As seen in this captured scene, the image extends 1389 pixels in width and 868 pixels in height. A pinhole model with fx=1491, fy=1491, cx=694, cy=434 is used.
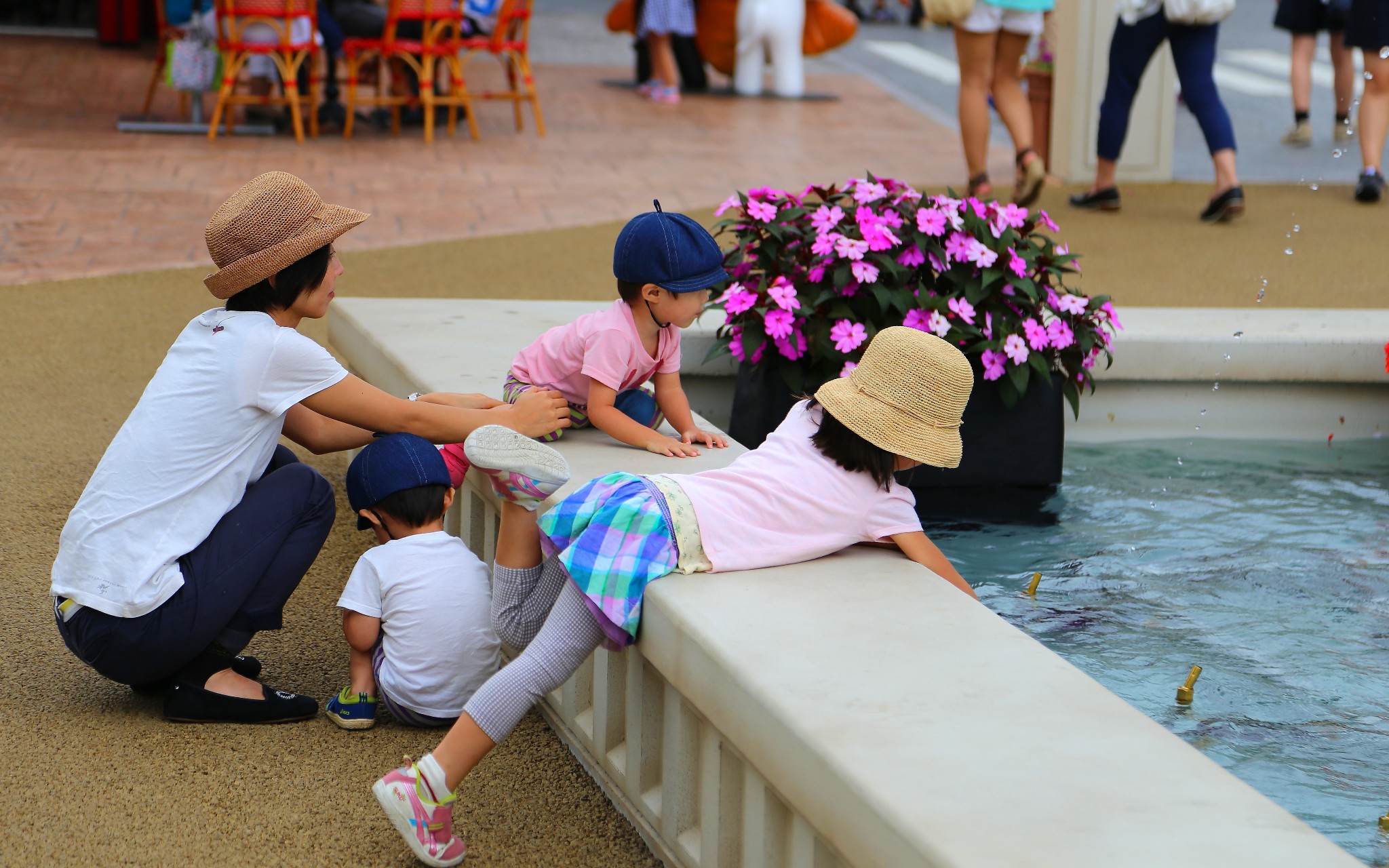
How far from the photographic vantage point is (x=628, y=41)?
627 inches

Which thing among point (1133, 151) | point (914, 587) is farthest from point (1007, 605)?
point (1133, 151)

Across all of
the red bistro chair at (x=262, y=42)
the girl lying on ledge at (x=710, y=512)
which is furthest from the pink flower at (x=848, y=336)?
the red bistro chair at (x=262, y=42)

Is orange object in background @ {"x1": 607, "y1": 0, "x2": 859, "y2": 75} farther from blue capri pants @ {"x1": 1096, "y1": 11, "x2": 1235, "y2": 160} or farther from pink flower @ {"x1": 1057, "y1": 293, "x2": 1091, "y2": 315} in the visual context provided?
pink flower @ {"x1": 1057, "y1": 293, "x2": 1091, "y2": 315}

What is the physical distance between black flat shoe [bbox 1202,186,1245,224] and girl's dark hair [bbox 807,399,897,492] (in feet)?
17.4

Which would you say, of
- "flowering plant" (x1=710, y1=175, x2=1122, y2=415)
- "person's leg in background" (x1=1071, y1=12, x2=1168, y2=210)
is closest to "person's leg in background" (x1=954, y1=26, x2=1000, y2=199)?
"person's leg in background" (x1=1071, y1=12, x2=1168, y2=210)

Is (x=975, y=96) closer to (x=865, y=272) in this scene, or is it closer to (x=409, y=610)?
(x=865, y=272)

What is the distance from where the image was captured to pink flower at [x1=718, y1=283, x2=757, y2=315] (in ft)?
12.2

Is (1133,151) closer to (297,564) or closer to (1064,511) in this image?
(1064,511)

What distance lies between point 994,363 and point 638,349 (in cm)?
113

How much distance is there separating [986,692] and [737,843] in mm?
476

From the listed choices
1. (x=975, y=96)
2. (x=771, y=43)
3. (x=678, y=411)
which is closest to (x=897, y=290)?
(x=678, y=411)

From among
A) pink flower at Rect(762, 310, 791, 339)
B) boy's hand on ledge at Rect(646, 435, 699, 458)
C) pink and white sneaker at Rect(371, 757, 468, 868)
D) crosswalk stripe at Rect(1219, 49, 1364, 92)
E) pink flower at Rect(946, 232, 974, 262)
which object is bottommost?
pink and white sneaker at Rect(371, 757, 468, 868)

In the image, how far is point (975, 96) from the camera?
282 inches

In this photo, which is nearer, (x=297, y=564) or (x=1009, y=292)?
(x=297, y=564)
